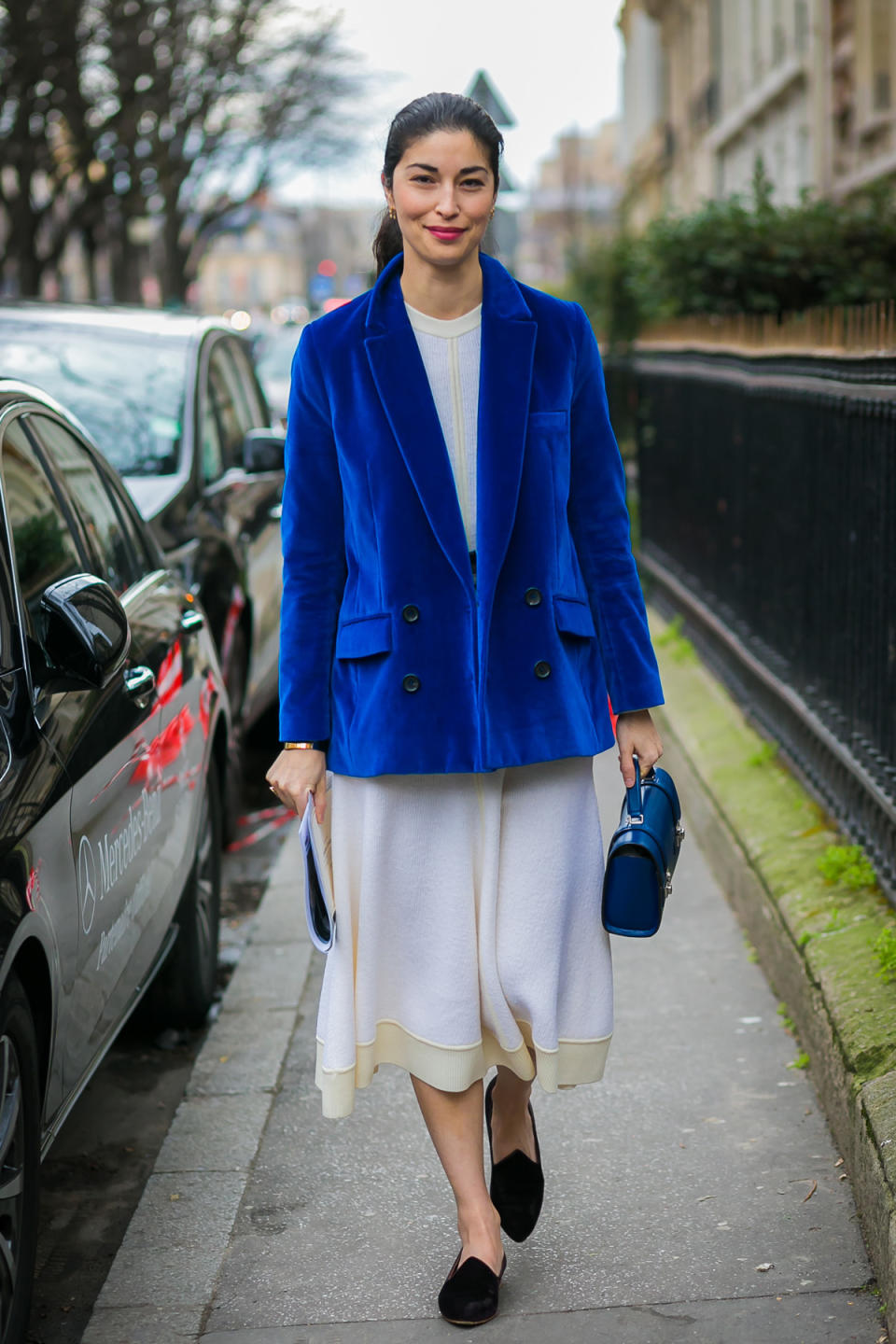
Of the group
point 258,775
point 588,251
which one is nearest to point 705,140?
point 588,251

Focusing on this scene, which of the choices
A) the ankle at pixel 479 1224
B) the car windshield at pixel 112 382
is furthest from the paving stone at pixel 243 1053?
the car windshield at pixel 112 382

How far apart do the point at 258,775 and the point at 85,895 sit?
452 centimetres

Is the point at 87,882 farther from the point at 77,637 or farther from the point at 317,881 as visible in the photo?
the point at 317,881

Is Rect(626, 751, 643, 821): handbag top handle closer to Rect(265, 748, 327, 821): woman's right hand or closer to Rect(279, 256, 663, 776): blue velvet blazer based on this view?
Rect(279, 256, 663, 776): blue velvet blazer

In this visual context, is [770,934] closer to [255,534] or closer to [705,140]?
[255,534]

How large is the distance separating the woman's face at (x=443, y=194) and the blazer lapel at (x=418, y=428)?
0.48 feet

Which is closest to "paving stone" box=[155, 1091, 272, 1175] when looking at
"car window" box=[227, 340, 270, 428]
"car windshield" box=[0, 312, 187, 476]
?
"car windshield" box=[0, 312, 187, 476]

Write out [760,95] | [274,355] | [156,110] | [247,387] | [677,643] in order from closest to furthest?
[247,387], [677,643], [274,355], [760,95], [156,110]

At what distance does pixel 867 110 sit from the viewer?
16.4m

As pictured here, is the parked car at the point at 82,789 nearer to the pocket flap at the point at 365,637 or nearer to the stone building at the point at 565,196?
the pocket flap at the point at 365,637

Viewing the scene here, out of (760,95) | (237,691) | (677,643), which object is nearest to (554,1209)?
(237,691)

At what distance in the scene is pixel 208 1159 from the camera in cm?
388

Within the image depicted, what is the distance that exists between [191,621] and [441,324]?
1.99 metres

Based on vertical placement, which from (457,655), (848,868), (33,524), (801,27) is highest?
(801,27)
